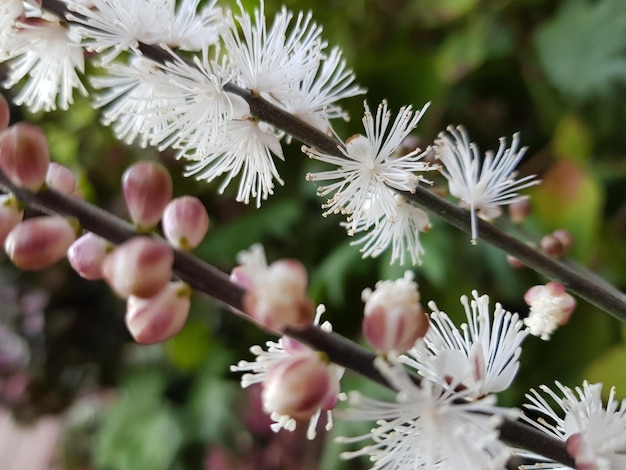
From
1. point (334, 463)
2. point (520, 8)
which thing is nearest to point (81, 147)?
point (334, 463)

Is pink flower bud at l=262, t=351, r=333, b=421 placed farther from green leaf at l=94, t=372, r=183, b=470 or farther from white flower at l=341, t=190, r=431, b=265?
green leaf at l=94, t=372, r=183, b=470

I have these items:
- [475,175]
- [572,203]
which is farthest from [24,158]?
[572,203]

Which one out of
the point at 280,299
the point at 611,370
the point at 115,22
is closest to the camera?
the point at 280,299

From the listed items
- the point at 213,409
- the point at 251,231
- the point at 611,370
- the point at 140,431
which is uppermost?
the point at 611,370

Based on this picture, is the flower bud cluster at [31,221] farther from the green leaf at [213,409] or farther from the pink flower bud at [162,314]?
the green leaf at [213,409]

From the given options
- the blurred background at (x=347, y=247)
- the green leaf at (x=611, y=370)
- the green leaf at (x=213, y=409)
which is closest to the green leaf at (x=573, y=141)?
the blurred background at (x=347, y=247)

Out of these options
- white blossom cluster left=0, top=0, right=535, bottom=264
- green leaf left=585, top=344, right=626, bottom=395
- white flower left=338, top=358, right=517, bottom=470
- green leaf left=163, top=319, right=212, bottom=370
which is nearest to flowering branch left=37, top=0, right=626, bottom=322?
white blossom cluster left=0, top=0, right=535, bottom=264

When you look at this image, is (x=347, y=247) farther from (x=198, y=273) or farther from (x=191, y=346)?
(x=198, y=273)
